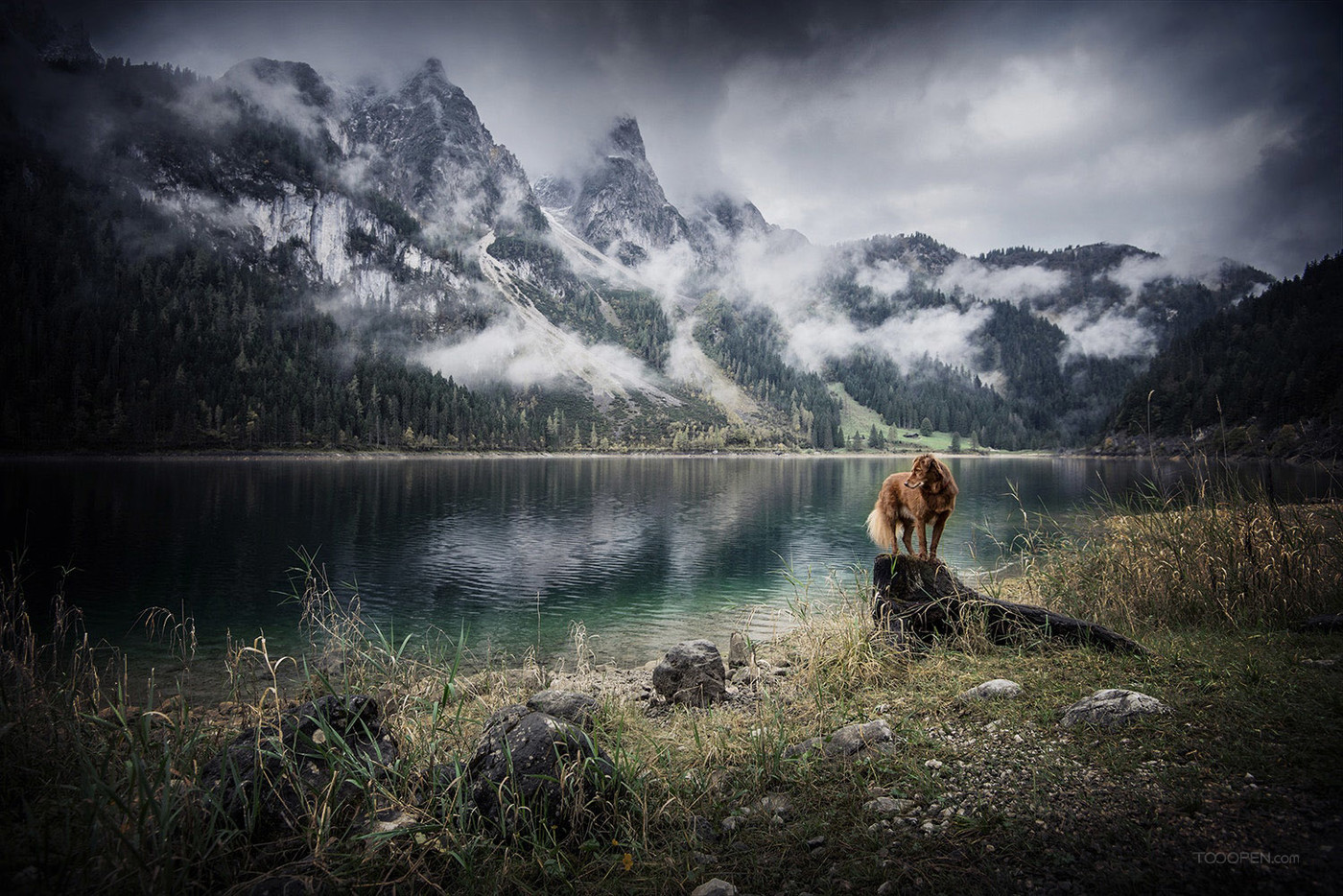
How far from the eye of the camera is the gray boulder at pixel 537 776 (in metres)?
4.21

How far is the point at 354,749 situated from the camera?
5.02 metres

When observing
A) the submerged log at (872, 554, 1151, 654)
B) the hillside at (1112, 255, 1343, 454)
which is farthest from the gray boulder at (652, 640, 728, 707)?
the hillside at (1112, 255, 1343, 454)

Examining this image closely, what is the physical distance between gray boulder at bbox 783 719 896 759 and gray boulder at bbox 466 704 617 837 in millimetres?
Result: 1856

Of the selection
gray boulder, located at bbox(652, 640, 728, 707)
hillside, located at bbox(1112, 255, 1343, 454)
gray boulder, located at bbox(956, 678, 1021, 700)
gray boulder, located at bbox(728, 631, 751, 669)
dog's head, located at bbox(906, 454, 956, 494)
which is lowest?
gray boulder, located at bbox(728, 631, 751, 669)

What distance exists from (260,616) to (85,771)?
55.0 feet

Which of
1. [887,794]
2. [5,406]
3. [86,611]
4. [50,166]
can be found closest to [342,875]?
[887,794]

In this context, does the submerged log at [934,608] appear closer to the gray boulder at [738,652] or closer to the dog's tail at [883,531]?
the dog's tail at [883,531]

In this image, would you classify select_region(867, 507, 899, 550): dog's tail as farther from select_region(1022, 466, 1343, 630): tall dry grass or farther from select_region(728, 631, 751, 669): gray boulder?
select_region(728, 631, 751, 669): gray boulder

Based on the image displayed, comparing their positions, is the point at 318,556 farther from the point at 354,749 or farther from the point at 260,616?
the point at 354,749

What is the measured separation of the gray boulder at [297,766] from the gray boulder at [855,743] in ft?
12.0

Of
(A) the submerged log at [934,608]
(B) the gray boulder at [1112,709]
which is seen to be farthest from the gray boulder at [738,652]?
(B) the gray boulder at [1112,709]

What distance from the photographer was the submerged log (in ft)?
23.5

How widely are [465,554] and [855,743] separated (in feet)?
84.9

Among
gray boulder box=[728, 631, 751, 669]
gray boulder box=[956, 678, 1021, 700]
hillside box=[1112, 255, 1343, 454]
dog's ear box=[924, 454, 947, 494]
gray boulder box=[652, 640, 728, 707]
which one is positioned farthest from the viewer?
hillside box=[1112, 255, 1343, 454]
